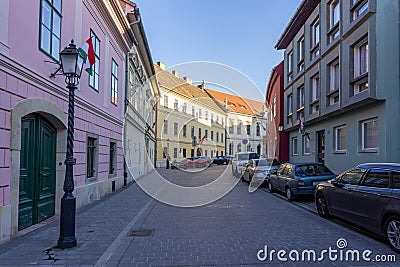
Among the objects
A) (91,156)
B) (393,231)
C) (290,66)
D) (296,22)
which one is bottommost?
(393,231)

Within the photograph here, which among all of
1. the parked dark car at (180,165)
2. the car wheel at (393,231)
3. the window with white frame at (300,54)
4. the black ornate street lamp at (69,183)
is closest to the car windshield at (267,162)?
the window with white frame at (300,54)

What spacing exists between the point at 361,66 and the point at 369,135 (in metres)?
2.43

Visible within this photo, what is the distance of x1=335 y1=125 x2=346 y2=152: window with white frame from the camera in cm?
1407

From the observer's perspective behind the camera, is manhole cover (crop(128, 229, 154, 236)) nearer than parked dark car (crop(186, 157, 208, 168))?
Yes

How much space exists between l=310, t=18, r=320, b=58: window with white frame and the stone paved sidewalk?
11.8 metres

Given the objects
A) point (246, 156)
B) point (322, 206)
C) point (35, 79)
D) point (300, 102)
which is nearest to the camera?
point (35, 79)

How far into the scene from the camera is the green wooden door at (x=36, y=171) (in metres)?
7.20

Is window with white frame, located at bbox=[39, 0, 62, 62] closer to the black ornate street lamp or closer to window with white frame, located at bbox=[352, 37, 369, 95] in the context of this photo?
the black ornate street lamp

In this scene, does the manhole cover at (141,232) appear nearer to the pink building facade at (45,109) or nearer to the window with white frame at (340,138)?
the pink building facade at (45,109)

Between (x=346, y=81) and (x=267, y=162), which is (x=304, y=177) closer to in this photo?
(x=346, y=81)

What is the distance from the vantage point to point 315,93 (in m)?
17.5

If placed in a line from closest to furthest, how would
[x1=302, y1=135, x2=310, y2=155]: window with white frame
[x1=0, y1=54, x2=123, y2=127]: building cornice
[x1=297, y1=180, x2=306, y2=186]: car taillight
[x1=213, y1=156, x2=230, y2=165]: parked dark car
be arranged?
[x1=0, y1=54, x2=123, y2=127]: building cornice → [x1=297, y1=180, x2=306, y2=186]: car taillight → [x1=302, y1=135, x2=310, y2=155]: window with white frame → [x1=213, y1=156, x2=230, y2=165]: parked dark car

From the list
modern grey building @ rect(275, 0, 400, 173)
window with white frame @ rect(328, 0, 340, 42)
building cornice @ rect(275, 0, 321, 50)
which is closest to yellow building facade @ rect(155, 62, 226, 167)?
building cornice @ rect(275, 0, 321, 50)

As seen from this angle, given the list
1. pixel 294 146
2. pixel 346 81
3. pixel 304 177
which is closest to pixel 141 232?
pixel 304 177
